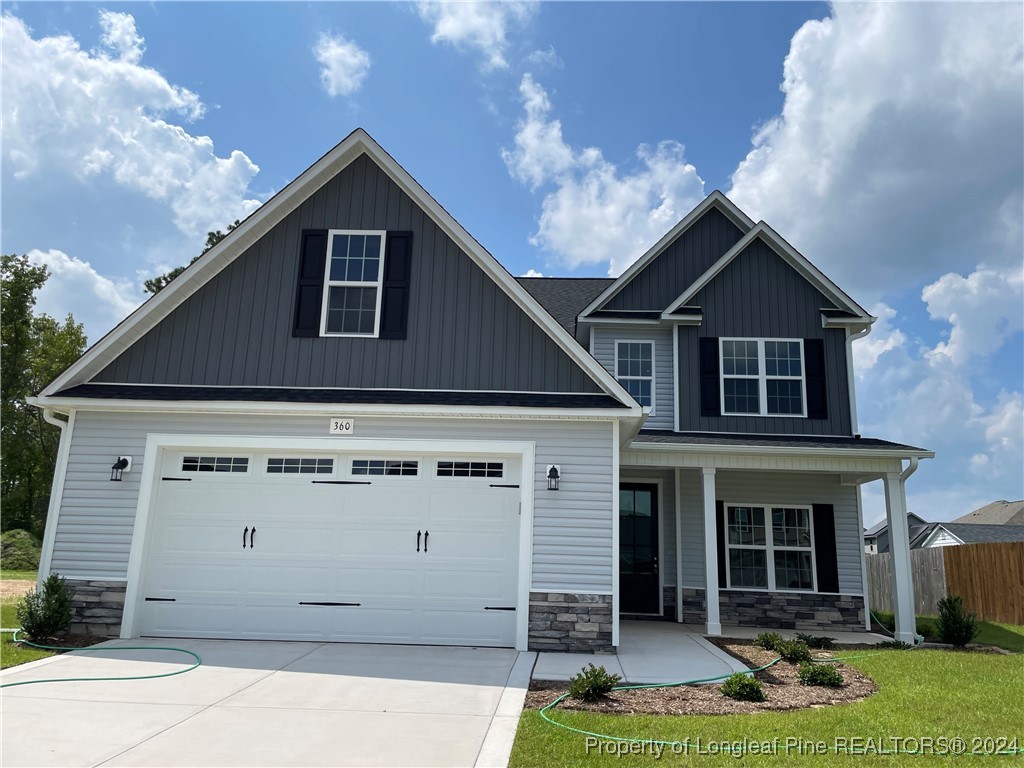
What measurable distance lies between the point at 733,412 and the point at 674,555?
294 cm

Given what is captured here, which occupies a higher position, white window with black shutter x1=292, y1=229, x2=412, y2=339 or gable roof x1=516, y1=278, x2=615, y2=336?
gable roof x1=516, y1=278, x2=615, y2=336

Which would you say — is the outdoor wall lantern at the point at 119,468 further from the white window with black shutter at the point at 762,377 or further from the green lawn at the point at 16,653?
the white window with black shutter at the point at 762,377

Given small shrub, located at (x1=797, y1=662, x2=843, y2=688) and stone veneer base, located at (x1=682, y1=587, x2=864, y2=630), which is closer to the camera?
small shrub, located at (x1=797, y1=662, x2=843, y2=688)

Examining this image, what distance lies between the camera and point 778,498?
1341 cm

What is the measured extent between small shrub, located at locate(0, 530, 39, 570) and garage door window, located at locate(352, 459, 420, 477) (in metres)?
19.1

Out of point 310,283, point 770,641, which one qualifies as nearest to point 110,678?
point 310,283

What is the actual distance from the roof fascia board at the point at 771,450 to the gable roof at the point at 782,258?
2.99m

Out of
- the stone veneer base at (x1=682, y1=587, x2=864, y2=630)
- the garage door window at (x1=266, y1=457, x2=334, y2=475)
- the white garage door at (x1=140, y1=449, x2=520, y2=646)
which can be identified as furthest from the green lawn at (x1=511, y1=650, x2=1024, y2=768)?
the stone veneer base at (x1=682, y1=587, x2=864, y2=630)

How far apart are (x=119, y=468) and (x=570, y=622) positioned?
6.30 metres

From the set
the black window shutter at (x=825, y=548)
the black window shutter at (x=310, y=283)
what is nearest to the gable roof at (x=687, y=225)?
the black window shutter at (x=825, y=548)

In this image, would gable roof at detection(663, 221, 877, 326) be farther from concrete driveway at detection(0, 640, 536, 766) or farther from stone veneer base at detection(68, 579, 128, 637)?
stone veneer base at detection(68, 579, 128, 637)

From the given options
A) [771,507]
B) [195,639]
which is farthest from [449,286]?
[771,507]

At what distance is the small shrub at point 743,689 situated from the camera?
6.30 metres

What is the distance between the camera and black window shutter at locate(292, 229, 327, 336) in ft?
33.6
